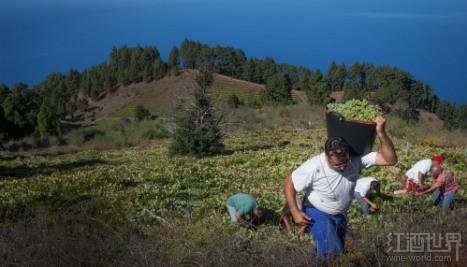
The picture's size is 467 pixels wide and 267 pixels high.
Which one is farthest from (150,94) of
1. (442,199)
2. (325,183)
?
(325,183)

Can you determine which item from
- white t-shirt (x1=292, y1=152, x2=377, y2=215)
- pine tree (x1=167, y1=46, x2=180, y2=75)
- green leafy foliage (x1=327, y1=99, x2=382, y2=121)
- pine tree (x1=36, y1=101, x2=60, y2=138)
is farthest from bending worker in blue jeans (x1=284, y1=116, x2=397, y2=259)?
pine tree (x1=167, y1=46, x2=180, y2=75)

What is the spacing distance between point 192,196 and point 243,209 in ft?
11.5

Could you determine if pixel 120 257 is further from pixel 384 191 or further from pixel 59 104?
pixel 59 104

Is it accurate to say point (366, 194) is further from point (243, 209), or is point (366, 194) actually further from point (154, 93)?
point (154, 93)

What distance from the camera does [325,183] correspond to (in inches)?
197

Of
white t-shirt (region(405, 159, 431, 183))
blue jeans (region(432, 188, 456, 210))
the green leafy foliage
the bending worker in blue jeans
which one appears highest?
the green leafy foliage

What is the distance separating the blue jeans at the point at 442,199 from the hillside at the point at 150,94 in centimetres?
7815

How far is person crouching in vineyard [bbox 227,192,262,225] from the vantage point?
8.23 meters

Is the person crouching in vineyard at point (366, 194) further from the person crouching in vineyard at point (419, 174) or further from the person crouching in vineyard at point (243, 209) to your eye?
the person crouching in vineyard at point (243, 209)

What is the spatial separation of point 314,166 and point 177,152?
56.8 feet

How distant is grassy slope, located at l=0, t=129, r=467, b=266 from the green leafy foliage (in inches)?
49.8

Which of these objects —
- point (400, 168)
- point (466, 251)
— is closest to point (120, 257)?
point (466, 251)

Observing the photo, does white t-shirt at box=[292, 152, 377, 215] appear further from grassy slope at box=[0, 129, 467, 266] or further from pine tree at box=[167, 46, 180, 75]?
pine tree at box=[167, 46, 180, 75]

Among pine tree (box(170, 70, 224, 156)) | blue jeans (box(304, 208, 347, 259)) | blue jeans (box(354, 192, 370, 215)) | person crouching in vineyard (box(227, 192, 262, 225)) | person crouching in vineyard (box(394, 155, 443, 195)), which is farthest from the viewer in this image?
pine tree (box(170, 70, 224, 156))
